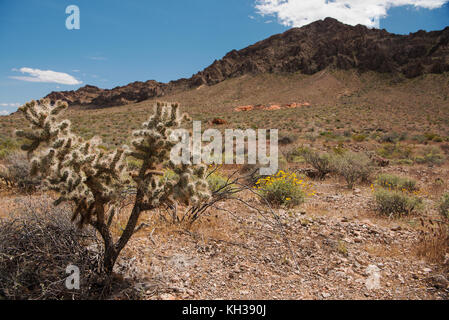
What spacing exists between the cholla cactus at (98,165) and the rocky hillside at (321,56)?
194 feet

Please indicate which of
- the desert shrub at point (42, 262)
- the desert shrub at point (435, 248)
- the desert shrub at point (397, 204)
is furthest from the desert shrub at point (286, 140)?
the desert shrub at point (42, 262)

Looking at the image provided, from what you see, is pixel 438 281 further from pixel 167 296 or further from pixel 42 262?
pixel 42 262

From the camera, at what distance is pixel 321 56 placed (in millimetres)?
62219

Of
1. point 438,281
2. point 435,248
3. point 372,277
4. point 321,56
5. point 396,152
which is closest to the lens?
point 438,281

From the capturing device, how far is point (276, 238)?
406cm

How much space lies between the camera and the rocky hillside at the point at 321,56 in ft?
169

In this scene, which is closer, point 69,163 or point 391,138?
point 69,163

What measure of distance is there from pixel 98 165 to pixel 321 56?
228ft

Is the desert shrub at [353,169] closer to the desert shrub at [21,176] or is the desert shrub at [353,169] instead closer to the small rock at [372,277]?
the small rock at [372,277]

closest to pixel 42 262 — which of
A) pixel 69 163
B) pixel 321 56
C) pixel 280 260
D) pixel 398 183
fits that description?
pixel 69 163

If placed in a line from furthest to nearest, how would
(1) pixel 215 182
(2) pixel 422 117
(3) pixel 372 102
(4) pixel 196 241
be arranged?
(3) pixel 372 102 → (2) pixel 422 117 → (1) pixel 215 182 → (4) pixel 196 241

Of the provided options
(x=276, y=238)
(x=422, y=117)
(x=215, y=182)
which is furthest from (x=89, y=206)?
(x=422, y=117)
